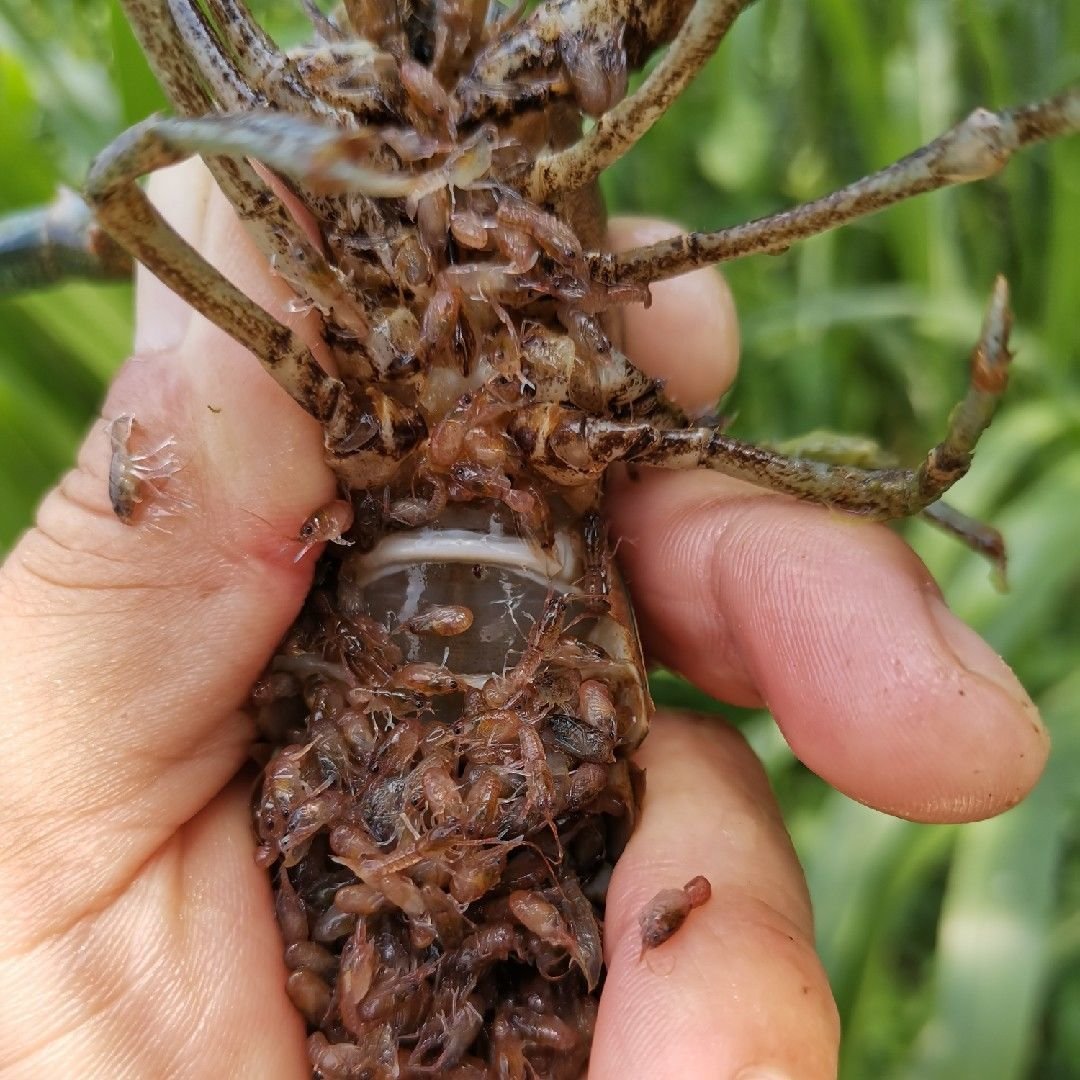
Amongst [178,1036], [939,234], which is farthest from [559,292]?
[939,234]

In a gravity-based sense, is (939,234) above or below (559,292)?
below

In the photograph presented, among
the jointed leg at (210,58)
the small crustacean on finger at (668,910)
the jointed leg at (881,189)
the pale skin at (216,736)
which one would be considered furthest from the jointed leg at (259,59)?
the small crustacean on finger at (668,910)

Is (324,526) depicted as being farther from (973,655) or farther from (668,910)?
(973,655)

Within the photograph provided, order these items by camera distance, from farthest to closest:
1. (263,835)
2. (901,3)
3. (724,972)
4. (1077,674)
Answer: (901,3)
(1077,674)
(263,835)
(724,972)

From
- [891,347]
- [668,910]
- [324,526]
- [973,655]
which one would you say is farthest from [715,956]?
[891,347]

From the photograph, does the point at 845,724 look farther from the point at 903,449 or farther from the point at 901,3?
the point at 901,3

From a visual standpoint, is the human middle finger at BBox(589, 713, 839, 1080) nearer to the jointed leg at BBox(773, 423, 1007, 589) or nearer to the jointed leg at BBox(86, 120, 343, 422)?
the jointed leg at BBox(773, 423, 1007, 589)

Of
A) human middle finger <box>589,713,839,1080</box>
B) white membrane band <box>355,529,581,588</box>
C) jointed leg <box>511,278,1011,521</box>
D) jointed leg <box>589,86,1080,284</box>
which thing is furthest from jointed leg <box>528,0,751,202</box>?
human middle finger <box>589,713,839,1080</box>
